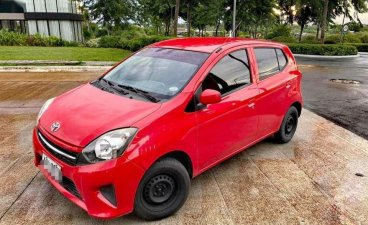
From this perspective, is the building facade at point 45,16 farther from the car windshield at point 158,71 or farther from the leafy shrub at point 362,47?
the car windshield at point 158,71

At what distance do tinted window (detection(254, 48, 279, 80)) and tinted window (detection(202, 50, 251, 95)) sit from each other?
1.01 feet

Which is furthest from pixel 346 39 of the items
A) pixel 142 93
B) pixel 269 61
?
pixel 142 93

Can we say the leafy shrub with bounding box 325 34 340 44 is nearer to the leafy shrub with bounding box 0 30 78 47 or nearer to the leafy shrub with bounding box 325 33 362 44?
the leafy shrub with bounding box 325 33 362 44

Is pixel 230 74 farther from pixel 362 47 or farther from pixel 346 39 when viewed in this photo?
pixel 346 39

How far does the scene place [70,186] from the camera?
308 cm

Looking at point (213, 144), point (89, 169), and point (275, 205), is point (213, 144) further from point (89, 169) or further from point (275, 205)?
point (89, 169)

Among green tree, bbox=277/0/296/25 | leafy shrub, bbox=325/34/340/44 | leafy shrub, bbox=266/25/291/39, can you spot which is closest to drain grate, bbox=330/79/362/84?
leafy shrub, bbox=325/34/340/44

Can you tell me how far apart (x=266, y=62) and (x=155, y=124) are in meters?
2.36

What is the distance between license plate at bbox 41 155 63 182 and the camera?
311cm

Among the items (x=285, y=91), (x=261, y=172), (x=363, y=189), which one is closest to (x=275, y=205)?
(x=261, y=172)

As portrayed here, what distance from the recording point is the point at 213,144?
377 cm

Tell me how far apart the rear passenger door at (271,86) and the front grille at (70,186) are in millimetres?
2540

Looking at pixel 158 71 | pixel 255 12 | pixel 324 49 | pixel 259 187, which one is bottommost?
pixel 259 187

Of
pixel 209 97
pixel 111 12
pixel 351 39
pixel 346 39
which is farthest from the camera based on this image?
pixel 351 39
